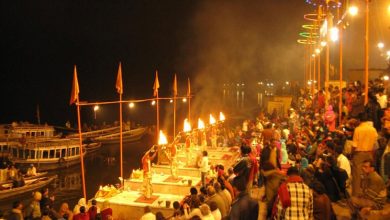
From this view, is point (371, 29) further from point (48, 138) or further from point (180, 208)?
point (48, 138)

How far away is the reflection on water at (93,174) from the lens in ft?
111

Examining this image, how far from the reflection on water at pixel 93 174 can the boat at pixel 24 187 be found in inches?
21.1

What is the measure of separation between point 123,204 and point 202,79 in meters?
94.5

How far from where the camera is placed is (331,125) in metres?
14.9

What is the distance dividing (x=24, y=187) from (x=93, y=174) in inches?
512

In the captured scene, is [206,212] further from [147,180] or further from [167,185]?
[167,185]

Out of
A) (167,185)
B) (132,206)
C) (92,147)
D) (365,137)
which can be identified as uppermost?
(365,137)

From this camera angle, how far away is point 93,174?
43.1m

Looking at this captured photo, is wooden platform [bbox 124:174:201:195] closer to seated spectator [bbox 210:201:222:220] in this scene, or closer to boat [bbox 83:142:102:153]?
seated spectator [bbox 210:201:222:220]

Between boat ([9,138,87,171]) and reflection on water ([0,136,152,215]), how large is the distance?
1168mm

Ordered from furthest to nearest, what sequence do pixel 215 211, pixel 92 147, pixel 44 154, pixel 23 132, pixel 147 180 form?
pixel 92 147, pixel 23 132, pixel 44 154, pixel 147 180, pixel 215 211

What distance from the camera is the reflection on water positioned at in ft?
111

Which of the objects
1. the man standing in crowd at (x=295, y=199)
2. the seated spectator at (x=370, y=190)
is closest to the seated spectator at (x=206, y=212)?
the man standing in crowd at (x=295, y=199)

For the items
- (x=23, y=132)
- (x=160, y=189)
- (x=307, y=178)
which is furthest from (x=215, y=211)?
(x=23, y=132)
